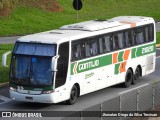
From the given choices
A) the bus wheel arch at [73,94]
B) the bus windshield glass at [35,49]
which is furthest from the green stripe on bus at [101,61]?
the bus windshield glass at [35,49]

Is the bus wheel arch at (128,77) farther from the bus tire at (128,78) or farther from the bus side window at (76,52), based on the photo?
the bus side window at (76,52)

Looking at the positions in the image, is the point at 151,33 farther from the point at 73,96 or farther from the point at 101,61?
the point at 73,96

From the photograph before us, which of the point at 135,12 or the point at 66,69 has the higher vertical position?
the point at 66,69

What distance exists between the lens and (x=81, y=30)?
2452 centimetres

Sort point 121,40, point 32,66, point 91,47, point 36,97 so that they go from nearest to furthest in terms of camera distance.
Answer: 1. point 36,97
2. point 32,66
3. point 91,47
4. point 121,40

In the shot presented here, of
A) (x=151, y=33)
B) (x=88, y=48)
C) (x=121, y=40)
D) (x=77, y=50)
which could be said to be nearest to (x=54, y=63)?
(x=77, y=50)

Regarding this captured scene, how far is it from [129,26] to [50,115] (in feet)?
23.9

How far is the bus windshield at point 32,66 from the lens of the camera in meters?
22.0

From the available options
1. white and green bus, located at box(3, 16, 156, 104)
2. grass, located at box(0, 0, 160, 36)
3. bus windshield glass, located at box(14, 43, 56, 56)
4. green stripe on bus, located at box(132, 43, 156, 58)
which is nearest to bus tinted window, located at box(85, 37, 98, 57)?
white and green bus, located at box(3, 16, 156, 104)

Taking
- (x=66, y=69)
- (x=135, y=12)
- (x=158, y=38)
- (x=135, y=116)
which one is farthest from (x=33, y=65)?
(x=135, y=12)

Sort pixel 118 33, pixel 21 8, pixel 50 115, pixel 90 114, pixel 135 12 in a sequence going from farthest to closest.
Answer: pixel 135 12 < pixel 21 8 < pixel 118 33 < pixel 50 115 < pixel 90 114

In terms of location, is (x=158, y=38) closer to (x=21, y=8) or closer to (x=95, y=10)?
(x=21, y=8)

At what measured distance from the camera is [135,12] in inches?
2564

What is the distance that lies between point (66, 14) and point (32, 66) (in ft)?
129
